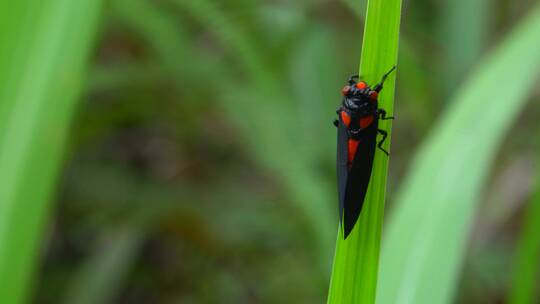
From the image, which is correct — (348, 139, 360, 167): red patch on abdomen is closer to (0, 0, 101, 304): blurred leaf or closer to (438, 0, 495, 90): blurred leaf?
(0, 0, 101, 304): blurred leaf

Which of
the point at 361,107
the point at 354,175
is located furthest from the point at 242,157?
the point at 354,175

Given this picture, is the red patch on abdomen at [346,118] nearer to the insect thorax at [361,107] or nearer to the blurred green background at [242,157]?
the insect thorax at [361,107]

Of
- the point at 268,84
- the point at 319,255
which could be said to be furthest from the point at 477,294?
the point at 268,84

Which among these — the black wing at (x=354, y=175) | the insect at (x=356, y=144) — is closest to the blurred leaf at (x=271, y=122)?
the insect at (x=356, y=144)

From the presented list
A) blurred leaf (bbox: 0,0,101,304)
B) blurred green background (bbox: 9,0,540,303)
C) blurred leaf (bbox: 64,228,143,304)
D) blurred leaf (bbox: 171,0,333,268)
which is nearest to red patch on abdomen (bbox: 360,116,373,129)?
blurred leaf (bbox: 0,0,101,304)

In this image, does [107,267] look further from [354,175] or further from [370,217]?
[370,217]

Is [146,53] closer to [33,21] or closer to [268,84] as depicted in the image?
[268,84]
